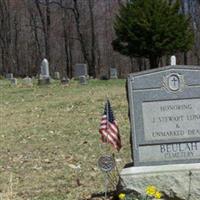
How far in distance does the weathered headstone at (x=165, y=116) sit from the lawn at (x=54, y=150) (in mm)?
917

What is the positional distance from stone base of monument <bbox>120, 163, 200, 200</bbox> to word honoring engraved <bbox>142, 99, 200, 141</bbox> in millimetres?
367

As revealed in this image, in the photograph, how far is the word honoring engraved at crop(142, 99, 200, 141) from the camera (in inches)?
223

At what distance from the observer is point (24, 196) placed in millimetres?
6316

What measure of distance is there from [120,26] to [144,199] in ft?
102

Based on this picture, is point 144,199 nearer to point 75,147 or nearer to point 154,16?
point 75,147

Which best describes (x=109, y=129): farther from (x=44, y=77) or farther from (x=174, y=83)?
(x=44, y=77)

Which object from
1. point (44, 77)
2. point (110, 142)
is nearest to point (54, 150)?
point (110, 142)

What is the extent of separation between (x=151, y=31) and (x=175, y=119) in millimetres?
28947

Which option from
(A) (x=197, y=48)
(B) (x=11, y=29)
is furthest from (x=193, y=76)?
(B) (x=11, y=29)

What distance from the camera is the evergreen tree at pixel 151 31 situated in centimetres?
3416

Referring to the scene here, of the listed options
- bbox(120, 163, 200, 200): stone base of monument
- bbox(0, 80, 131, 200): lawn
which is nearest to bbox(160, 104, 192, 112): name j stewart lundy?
bbox(120, 163, 200, 200): stone base of monument

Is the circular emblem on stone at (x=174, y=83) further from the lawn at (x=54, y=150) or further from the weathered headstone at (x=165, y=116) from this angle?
the lawn at (x=54, y=150)

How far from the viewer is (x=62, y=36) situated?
2298 inches

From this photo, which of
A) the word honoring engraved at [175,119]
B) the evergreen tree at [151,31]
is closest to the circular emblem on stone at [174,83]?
the word honoring engraved at [175,119]
